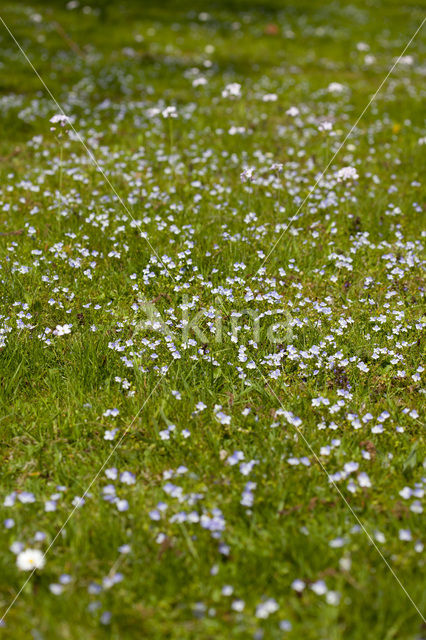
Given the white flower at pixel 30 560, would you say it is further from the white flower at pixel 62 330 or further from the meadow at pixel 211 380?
the white flower at pixel 62 330

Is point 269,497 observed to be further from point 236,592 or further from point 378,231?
Result: point 378,231

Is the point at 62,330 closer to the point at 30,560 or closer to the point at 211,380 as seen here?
the point at 211,380

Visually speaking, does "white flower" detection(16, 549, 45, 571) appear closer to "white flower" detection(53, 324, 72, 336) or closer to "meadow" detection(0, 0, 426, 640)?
"meadow" detection(0, 0, 426, 640)

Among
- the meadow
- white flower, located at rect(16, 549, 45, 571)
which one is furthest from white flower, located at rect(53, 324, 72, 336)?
white flower, located at rect(16, 549, 45, 571)

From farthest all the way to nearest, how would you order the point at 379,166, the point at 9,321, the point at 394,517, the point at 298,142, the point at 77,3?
the point at 77,3 < the point at 298,142 < the point at 379,166 < the point at 9,321 < the point at 394,517

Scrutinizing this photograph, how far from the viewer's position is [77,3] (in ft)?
61.9

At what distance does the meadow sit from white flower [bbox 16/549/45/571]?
0.01 metres

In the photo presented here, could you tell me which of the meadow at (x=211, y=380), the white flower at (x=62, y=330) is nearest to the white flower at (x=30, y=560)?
the meadow at (x=211, y=380)

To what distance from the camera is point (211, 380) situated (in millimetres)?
4250

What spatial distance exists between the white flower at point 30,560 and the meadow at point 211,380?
0.01 meters

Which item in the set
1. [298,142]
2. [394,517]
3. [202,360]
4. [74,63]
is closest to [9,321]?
[202,360]

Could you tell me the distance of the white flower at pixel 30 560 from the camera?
2840mm

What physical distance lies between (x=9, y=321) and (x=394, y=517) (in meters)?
3.63

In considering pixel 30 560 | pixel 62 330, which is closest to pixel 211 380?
pixel 62 330
